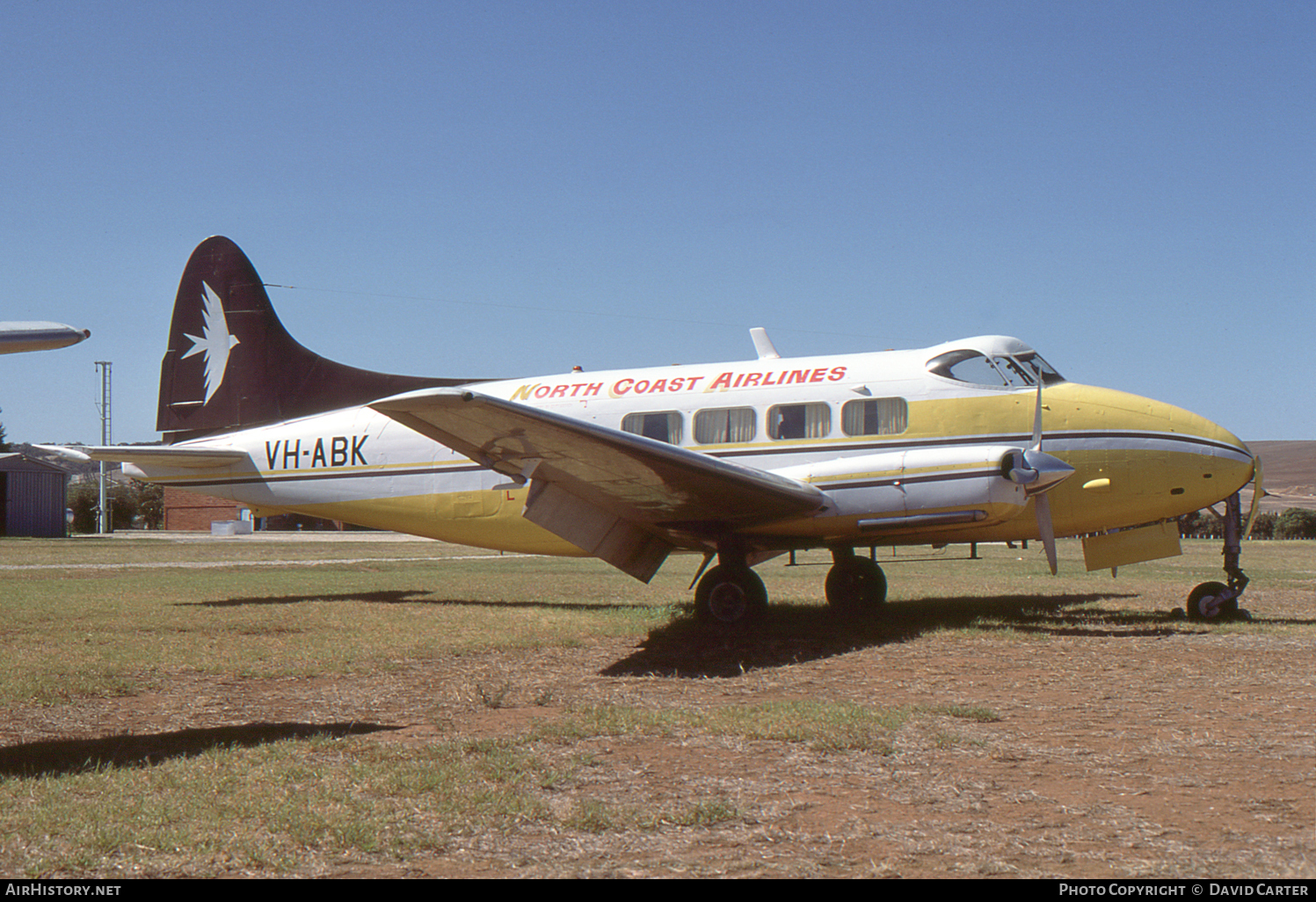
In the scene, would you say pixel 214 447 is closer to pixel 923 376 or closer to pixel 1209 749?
pixel 923 376

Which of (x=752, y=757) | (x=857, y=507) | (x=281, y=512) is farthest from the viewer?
(x=281, y=512)

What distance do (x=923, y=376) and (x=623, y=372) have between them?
4.50m

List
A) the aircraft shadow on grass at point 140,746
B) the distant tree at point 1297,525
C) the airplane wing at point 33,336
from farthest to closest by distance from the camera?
the distant tree at point 1297,525, the aircraft shadow on grass at point 140,746, the airplane wing at point 33,336

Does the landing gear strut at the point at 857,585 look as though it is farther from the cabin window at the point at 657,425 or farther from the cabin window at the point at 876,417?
the cabin window at the point at 657,425

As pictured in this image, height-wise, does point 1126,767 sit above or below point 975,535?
below

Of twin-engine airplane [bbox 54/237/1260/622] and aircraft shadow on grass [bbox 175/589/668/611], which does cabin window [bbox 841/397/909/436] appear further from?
aircraft shadow on grass [bbox 175/589/668/611]

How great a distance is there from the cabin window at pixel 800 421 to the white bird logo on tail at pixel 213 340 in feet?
33.2

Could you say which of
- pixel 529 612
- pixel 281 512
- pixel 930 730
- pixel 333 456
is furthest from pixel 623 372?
pixel 930 730

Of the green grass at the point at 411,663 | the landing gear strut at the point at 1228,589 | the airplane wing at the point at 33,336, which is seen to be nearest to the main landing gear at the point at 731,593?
the green grass at the point at 411,663

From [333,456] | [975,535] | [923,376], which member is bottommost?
[975,535]

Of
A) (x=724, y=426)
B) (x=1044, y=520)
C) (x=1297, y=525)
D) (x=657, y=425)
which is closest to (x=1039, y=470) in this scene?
(x=1044, y=520)

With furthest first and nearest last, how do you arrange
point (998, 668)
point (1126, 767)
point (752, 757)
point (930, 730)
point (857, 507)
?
point (857, 507)
point (998, 668)
point (930, 730)
point (752, 757)
point (1126, 767)

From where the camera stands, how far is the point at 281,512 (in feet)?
53.9

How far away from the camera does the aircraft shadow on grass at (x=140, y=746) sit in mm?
6023
